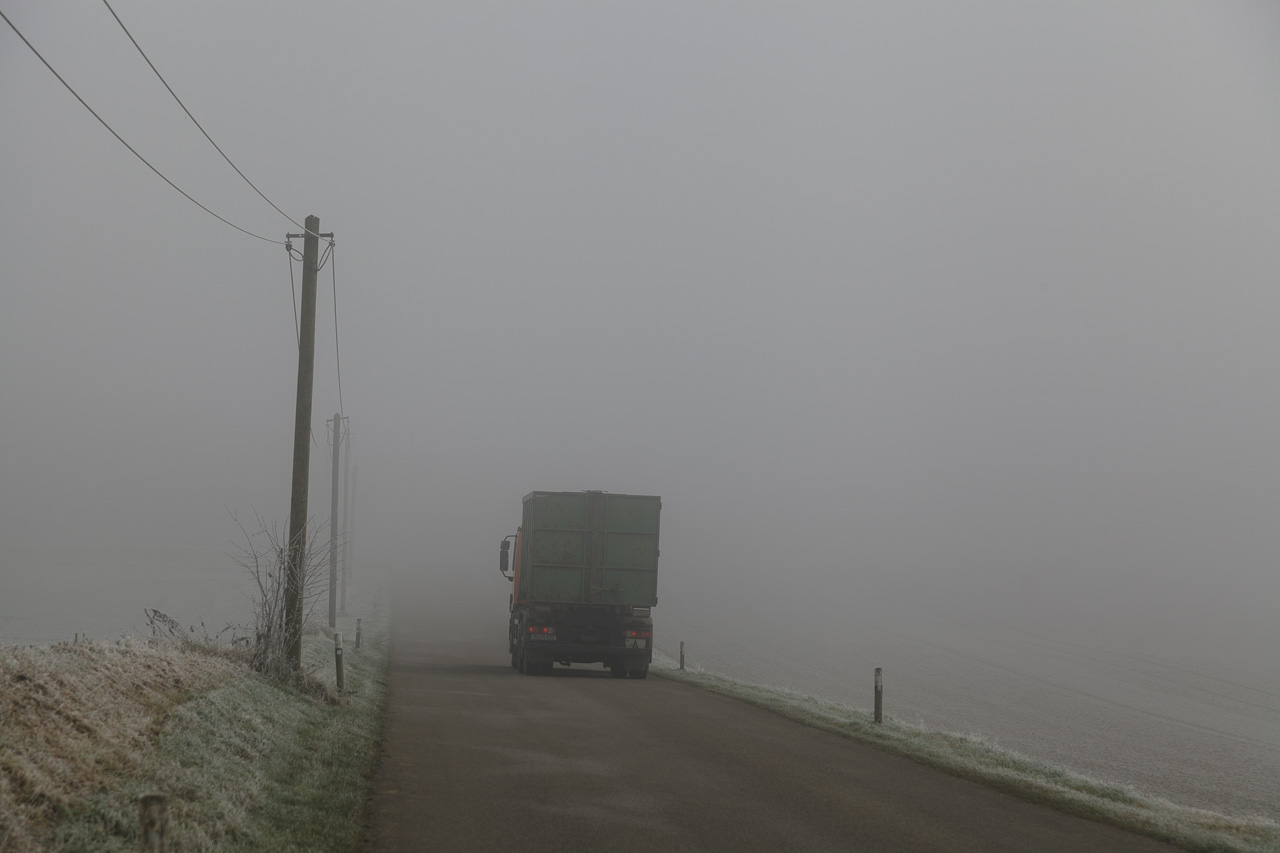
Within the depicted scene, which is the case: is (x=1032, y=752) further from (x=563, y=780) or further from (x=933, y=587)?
(x=933, y=587)

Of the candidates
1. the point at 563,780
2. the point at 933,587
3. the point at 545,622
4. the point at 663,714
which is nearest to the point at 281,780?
the point at 563,780

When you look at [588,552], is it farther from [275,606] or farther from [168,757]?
[168,757]

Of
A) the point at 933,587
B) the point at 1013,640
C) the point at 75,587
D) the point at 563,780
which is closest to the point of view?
the point at 563,780

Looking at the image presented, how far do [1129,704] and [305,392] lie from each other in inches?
1210

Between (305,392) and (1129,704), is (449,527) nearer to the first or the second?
(1129,704)

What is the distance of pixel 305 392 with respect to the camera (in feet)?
55.9

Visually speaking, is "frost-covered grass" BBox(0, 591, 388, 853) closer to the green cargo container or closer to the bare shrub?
the bare shrub

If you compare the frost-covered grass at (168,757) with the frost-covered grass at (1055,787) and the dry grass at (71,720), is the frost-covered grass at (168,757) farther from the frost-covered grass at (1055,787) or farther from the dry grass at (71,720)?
the frost-covered grass at (1055,787)

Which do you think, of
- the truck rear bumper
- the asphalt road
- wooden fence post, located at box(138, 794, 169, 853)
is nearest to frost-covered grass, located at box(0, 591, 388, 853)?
the asphalt road

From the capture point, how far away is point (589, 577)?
23375mm

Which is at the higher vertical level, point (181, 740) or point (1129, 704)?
point (181, 740)

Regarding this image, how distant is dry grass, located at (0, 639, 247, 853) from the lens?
6.37 meters

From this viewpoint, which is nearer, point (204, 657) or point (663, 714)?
point (204, 657)

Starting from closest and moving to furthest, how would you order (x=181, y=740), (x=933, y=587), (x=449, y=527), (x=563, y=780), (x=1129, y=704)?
(x=181, y=740), (x=563, y=780), (x=1129, y=704), (x=933, y=587), (x=449, y=527)
